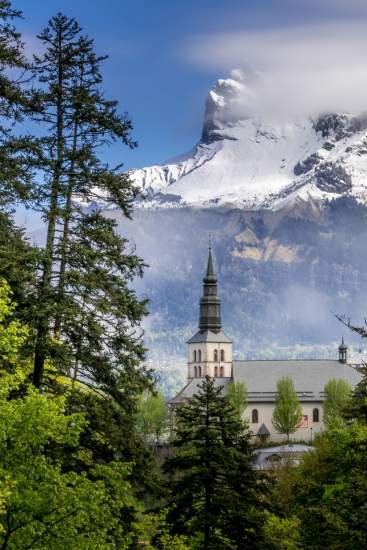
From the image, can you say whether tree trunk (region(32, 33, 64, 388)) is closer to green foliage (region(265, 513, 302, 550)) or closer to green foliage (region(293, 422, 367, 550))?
green foliage (region(293, 422, 367, 550))

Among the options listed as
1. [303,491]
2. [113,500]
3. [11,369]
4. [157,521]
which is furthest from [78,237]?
[303,491]

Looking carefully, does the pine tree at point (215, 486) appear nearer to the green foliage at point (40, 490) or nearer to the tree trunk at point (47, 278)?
the tree trunk at point (47, 278)

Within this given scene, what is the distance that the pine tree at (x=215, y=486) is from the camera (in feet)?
123

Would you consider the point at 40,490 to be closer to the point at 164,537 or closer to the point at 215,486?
the point at 164,537

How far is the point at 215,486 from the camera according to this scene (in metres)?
38.0

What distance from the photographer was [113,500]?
1014 inches

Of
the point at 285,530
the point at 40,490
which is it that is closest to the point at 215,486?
the point at 40,490

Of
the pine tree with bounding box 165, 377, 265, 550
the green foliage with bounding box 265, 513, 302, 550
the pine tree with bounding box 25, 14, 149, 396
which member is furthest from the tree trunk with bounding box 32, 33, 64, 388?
the green foliage with bounding box 265, 513, 302, 550

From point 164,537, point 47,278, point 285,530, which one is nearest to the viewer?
point 47,278

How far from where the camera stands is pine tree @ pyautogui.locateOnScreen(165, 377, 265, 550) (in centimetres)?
3738

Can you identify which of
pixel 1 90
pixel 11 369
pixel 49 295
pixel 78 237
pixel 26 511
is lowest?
pixel 26 511

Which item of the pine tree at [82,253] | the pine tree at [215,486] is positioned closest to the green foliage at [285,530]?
the pine tree at [215,486]

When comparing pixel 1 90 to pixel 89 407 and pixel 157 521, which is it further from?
pixel 157 521

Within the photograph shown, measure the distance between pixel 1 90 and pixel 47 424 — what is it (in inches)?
342
